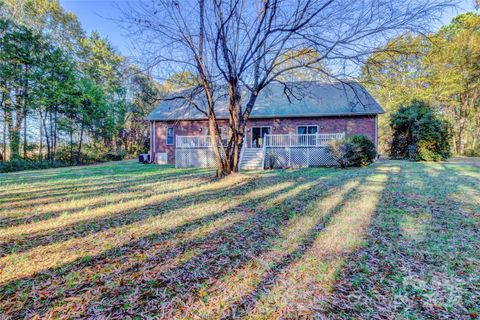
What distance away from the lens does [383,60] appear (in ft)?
21.6

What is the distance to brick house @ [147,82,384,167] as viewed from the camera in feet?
41.5

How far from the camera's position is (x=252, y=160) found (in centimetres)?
1219

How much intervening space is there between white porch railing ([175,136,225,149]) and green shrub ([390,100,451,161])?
11390mm

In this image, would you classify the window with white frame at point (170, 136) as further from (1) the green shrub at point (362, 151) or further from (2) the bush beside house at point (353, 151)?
(1) the green shrub at point (362, 151)

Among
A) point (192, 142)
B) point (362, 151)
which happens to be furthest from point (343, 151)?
point (192, 142)

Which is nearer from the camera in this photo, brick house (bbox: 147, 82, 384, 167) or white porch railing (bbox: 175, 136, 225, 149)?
brick house (bbox: 147, 82, 384, 167)

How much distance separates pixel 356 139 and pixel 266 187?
6.40 m

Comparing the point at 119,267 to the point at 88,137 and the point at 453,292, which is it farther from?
the point at 88,137

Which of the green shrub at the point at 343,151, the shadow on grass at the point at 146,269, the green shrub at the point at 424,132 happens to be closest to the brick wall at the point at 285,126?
the green shrub at the point at 424,132

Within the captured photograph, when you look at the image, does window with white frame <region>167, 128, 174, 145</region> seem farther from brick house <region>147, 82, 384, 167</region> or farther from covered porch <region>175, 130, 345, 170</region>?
covered porch <region>175, 130, 345, 170</region>

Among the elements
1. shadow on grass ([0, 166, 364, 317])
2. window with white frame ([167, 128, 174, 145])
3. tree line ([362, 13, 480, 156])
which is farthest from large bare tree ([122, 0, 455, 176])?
tree line ([362, 13, 480, 156])

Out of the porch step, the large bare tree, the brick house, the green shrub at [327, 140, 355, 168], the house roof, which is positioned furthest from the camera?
the house roof

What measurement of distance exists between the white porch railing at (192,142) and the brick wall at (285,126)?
1079 millimetres

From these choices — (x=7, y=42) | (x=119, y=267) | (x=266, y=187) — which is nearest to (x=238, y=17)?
(x=266, y=187)
